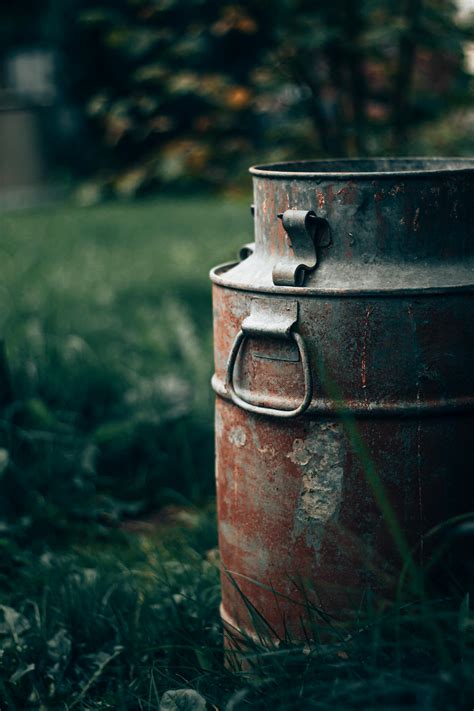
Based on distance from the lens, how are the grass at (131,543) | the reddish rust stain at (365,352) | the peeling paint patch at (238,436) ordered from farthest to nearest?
1. the peeling paint patch at (238,436)
2. the reddish rust stain at (365,352)
3. the grass at (131,543)

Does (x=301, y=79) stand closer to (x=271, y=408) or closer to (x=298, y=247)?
(x=298, y=247)

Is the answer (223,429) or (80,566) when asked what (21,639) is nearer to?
(80,566)

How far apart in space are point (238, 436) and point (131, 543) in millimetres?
932

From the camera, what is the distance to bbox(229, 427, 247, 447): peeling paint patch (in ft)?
6.94

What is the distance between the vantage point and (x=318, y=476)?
1988 mm

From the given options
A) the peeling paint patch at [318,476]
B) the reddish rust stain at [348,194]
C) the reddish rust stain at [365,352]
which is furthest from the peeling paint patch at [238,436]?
the reddish rust stain at [348,194]

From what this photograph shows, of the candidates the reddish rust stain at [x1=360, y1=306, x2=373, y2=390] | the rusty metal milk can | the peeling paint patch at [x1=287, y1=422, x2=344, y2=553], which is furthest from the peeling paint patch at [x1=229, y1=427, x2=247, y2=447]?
the reddish rust stain at [x1=360, y1=306, x2=373, y2=390]

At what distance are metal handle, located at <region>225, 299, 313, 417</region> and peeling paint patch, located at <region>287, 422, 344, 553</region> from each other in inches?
3.2

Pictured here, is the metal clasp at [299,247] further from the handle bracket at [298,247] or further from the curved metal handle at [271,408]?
the curved metal handle at [271,408]

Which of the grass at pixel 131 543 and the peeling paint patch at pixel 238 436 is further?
the peeling paint patch at pixel 238 436

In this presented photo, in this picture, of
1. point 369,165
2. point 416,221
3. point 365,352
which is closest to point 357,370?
point 365,352

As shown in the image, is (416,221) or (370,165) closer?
(416,221)

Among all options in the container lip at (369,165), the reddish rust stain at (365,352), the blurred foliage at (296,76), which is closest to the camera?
the reddish rust stain at (365,352)

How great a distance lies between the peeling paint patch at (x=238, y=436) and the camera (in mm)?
2115
